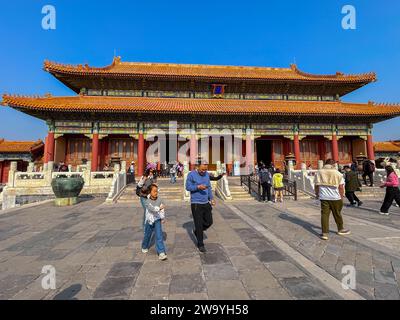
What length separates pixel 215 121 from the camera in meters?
15.4

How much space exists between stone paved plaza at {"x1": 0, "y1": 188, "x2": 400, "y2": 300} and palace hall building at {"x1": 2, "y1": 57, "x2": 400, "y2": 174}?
10269mm

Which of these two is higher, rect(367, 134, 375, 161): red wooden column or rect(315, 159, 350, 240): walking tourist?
rect(367, 134, 375, 161): red wooden column

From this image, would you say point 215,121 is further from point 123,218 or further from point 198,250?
point 198,250

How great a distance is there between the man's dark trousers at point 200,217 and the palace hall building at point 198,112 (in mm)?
11231

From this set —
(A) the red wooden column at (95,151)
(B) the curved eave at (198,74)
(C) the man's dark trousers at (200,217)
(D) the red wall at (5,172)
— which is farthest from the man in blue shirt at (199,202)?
(D) the red wall at (5,172)

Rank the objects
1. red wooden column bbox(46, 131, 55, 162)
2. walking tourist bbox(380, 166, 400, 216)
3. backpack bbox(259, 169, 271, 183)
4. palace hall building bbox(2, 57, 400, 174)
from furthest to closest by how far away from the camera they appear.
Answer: palace hall building bbox(2, 57, 400, 174)
red wooden column bbox(46, 131, 55, 162)
backpack bbox(259, 169, 271, 183)
walking tourist bbox(380, 166, 400, 216)

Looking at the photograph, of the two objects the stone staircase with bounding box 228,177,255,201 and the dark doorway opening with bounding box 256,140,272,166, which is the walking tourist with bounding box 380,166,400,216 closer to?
the stone staircase with bounding box 228,177,255,201

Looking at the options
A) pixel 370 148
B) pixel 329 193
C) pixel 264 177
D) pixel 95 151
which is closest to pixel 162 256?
pixel 329 193

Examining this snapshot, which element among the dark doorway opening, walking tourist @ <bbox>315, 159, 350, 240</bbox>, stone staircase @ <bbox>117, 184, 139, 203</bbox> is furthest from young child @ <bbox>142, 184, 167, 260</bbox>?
the dark doorway opening

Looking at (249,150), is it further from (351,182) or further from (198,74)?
(351,182)

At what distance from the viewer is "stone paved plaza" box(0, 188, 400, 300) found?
7.49 feet

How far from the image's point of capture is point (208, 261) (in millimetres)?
3078
